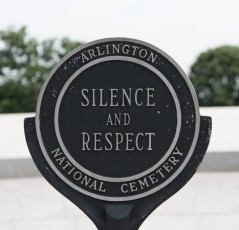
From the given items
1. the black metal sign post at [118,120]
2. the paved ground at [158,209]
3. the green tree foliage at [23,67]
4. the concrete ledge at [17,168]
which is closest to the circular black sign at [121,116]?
the black metal sign post at [118,120]

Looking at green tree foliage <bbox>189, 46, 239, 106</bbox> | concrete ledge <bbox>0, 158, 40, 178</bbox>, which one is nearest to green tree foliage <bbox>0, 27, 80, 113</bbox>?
green tree foliage <bbox>189, 46, 239, 106</bbox>

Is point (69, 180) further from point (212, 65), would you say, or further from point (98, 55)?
point (212, 65)

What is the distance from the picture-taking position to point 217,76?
2597 centimetres

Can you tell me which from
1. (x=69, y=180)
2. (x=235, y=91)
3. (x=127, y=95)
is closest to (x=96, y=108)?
(x=127, y=95)

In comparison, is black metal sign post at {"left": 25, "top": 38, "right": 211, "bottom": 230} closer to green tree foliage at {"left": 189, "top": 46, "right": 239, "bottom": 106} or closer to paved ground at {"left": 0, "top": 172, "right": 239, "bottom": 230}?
paved ground at {"left": 0, "top": 172, "right": 239, "bottom": 230}

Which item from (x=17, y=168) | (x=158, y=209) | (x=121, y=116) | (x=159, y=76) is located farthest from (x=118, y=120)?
(x=17, y=168)

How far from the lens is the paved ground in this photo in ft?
16.2

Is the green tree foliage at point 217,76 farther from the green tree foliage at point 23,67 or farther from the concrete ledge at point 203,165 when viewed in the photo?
the concrete ledge at point 203,165

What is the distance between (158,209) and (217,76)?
21037mm

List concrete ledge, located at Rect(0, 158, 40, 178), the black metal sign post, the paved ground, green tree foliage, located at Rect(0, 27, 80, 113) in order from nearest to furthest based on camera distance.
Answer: the black metal sign post → the paved ground → concrete ledge, located at Rect(0, 158, 40, 178) → green tree foliage, located at Rect(0, 27, 80, 113)

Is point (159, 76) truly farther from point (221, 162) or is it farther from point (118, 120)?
point (221, 162)

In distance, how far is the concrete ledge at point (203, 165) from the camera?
6641 mm

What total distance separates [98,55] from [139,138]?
19.3 inches

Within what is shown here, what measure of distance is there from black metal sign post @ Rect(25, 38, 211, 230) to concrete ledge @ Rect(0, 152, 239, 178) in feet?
10.7
